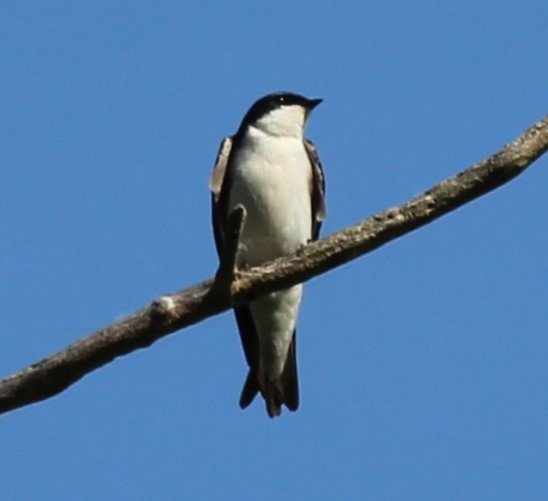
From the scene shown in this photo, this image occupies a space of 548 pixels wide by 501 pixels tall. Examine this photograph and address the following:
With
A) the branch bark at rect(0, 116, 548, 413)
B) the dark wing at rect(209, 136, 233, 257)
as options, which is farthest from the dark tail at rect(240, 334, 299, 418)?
the branch bark at rect(0, 116, 548, 413)

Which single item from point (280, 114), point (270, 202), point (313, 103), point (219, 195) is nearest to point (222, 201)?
point (219, 195)

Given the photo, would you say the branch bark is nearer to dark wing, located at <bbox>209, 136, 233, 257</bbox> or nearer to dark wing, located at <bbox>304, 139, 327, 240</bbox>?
dark wing, located at <bbox>209, 136, 233, 257</bbox>

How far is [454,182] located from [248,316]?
14.3 feet

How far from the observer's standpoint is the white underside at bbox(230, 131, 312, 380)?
7.89 metres

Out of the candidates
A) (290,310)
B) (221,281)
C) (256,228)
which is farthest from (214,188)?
(221,281)

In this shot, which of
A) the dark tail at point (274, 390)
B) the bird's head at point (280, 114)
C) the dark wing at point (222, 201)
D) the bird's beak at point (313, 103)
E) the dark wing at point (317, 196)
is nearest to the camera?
the dark tail at point (274, 390)

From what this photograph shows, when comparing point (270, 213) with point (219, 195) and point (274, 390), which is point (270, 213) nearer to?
point (219, 195)

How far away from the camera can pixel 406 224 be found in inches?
165

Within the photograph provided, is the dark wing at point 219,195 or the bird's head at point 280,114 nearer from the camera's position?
the dark wing at point 219,195

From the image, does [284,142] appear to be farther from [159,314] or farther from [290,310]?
[159,314]

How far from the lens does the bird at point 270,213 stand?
25.9ft

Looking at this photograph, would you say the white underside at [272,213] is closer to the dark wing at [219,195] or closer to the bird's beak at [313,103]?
the dark wing at [219,195]

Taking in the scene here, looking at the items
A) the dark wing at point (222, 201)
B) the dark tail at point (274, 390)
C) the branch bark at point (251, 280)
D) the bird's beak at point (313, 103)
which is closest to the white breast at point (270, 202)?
the dark wing at point (222, 201)

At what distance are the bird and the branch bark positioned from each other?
10.8ft
